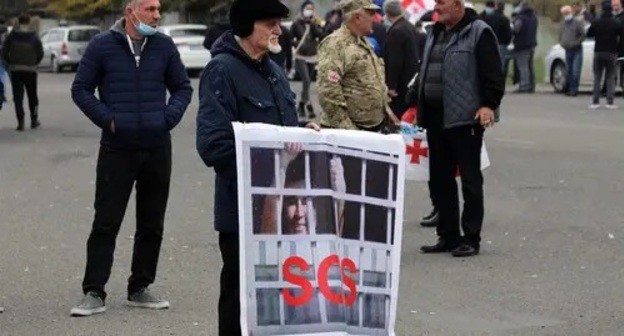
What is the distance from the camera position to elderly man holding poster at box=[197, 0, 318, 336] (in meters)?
5.59

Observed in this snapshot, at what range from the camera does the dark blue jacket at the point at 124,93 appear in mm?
7957

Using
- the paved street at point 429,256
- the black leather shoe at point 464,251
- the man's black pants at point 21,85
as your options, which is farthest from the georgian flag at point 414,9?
the black leather shoe at point 464,251

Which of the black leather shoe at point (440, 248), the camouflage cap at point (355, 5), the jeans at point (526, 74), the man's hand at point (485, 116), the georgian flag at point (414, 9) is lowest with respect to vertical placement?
the jeans at point (526, 74)

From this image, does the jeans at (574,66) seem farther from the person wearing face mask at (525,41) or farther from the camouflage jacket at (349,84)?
the camouflage jacket at (349,84)

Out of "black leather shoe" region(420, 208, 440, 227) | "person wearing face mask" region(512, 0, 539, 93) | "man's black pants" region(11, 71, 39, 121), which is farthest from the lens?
"person wearing face mask" region(512, 0, 539, 93)

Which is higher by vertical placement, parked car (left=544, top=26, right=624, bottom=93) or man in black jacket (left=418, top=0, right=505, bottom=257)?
man in black jacket (left=418, top=0, right=505, bottom=257)

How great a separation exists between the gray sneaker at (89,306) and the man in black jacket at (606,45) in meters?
17.9

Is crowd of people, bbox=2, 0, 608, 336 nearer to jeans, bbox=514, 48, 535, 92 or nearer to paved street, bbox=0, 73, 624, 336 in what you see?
paved street, bbox=0, 73, 624, 336

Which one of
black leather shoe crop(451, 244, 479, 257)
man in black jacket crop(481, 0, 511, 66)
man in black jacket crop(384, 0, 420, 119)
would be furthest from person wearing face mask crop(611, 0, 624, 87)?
black leather shoe crop(451, 244, 479, 257)

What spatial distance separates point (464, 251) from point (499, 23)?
20.1 m

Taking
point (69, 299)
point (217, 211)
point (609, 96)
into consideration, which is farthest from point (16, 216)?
point (609, 96)

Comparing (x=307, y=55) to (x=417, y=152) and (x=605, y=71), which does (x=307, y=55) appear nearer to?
(x=605, y=71)

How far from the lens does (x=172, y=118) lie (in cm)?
806

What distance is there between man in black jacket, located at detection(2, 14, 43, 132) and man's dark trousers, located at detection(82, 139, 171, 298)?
45.4 feet
